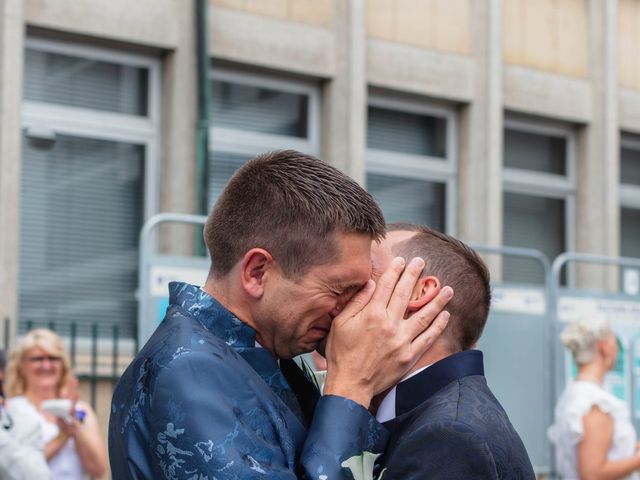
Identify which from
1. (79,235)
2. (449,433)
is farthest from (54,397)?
(449,433)

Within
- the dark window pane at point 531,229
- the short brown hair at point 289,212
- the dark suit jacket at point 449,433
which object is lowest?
the dark suit jacket at point 449,433

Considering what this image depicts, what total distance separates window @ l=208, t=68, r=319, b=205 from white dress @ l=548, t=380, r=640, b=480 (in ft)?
16.1

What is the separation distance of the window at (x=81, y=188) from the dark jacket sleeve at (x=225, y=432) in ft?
25.9

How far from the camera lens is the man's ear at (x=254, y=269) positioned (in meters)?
2.80

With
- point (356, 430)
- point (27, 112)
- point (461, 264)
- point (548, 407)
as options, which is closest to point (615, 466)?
point (548, 407)

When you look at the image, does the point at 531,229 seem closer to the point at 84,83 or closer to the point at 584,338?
the point at 84,83

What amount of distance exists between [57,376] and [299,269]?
4632 mm

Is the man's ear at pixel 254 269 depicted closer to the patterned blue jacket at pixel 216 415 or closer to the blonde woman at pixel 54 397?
the patterned blue jacket at pixel 216 415

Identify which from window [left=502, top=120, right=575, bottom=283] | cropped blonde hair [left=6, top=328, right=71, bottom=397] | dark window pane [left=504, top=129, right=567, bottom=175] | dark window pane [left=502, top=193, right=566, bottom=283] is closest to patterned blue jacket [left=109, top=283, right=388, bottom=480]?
cropped blonde hair [left=6, top=328, right=71, bottom=397]

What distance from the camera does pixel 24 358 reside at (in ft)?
23.6

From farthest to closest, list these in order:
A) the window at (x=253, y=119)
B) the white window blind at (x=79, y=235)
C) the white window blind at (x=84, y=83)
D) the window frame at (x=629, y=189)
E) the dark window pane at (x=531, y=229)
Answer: the window frame at (x=629, y=189) < the dark window pane at (x=531, y=229) < the window at (x=253, y=119) < the white window blind at (x=84, y=83) < the white window blind at (x=79, y=235)

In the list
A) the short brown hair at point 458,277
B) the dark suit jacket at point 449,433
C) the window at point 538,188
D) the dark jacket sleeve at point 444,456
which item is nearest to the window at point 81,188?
the window at point 538,188

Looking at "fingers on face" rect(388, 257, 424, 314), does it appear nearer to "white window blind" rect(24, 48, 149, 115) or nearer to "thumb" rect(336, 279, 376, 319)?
"thumb" rect(336, 279, 376, 319)

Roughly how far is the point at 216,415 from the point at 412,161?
10775 millimetres
